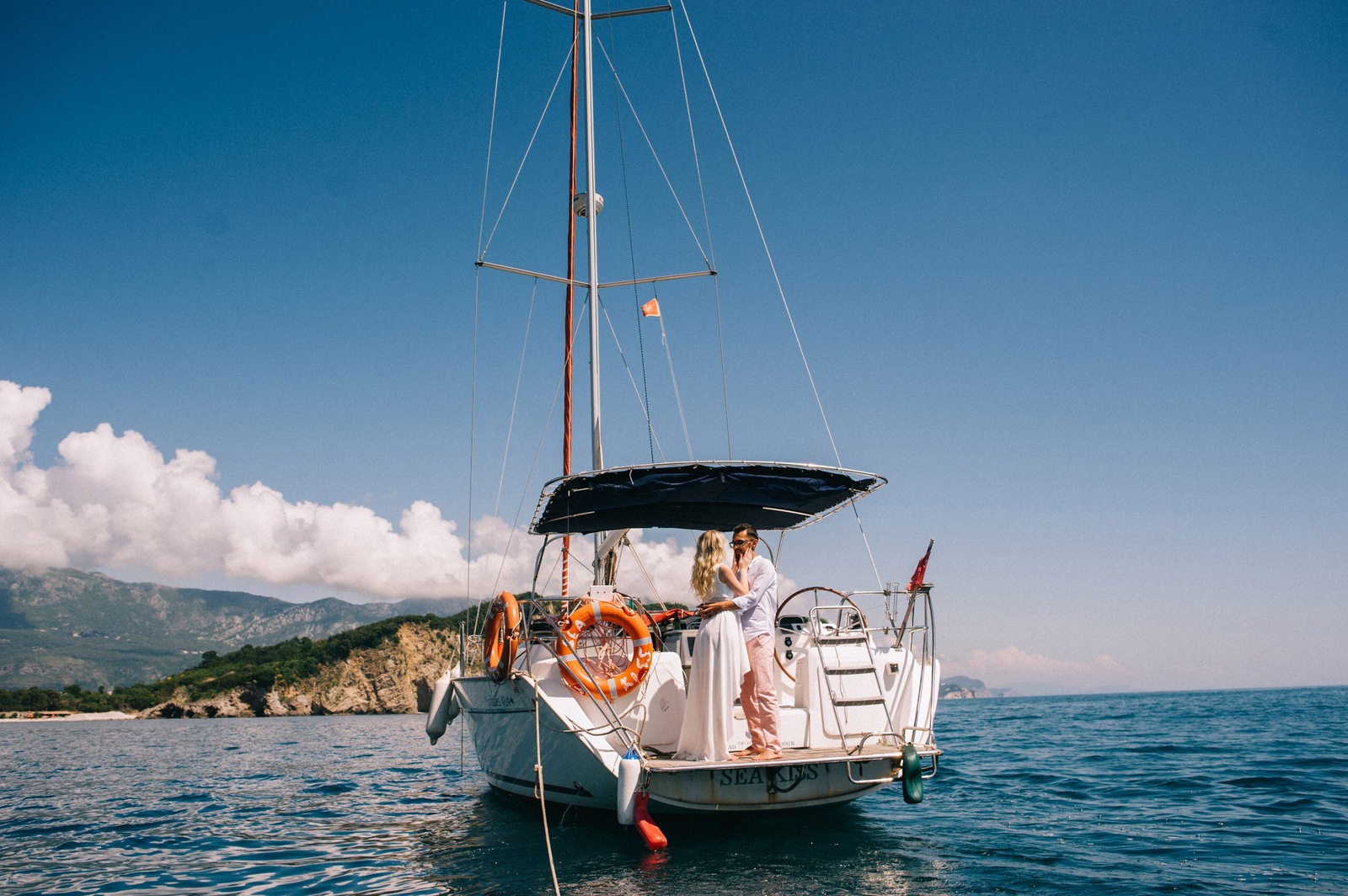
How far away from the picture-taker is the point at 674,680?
8.50 metres

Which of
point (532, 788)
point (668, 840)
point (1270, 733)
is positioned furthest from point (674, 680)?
point (1270, 733)

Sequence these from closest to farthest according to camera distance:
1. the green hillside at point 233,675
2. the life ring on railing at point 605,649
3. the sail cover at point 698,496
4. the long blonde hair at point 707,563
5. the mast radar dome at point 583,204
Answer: the long blonde hair at point 707,563
the life ring on railing at point 605,649
the sail cover at point 698,496
the mast radar dome at point 583,204
the green hillside at point 233,675

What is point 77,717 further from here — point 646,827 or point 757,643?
point 757,643

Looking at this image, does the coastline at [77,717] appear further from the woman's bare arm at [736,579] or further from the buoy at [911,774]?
the buoy at [911,774]

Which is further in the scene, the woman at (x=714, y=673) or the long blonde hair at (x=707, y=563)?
the long blonde hair at (x=707, y=563)

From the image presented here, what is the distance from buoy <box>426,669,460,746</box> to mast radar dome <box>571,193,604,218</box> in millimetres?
8658

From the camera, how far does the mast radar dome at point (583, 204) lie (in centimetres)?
1496

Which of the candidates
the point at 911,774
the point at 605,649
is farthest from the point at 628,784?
the point at 911,774

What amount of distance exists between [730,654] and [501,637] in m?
3.23

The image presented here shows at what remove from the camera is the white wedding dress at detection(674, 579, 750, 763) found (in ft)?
22.9

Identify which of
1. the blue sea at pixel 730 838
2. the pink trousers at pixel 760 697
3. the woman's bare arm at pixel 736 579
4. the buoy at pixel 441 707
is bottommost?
the blue sea at pixel 730 838

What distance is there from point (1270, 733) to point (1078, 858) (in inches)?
871

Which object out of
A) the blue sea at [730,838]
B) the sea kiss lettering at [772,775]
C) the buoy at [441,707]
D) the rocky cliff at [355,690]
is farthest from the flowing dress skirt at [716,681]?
the rocky cliff at [355,690]

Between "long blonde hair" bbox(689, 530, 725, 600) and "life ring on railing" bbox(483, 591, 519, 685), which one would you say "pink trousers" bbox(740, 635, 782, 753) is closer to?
"long blonde hair" bbox(689, 530, 725, 600)
